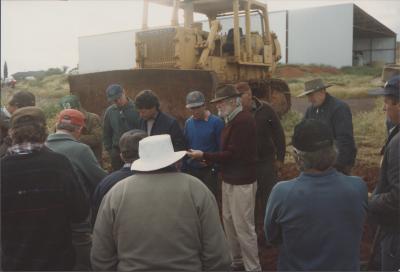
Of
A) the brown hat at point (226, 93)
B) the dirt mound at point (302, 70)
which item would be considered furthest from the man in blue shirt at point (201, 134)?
the dirt mound at point (302, 70)

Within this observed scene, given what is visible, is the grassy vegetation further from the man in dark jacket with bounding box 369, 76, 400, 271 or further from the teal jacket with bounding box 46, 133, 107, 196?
the teal jacket with bounding box 46, 133, 107, 196

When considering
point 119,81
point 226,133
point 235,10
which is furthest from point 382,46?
point 226,133

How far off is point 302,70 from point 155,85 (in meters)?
24.6

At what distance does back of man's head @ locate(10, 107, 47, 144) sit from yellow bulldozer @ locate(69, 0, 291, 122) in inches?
176

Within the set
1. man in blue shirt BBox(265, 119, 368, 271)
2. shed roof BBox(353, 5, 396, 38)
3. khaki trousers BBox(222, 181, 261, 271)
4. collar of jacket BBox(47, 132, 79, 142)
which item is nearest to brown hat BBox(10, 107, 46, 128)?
collar of jacket BBox(47, 132, 79, 142)

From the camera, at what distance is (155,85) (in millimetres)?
7539

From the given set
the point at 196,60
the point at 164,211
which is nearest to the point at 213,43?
the point at 196,60

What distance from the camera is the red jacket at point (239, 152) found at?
419 cm

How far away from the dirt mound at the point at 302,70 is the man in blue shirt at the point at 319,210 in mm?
27999

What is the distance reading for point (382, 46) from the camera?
3525 centimetres

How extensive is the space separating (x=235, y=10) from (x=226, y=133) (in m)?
5.85

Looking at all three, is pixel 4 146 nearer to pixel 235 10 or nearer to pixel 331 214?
pixel 331 214

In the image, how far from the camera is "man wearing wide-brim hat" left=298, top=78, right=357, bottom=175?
4.28m

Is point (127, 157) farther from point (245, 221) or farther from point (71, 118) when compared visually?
point (245, 221)
